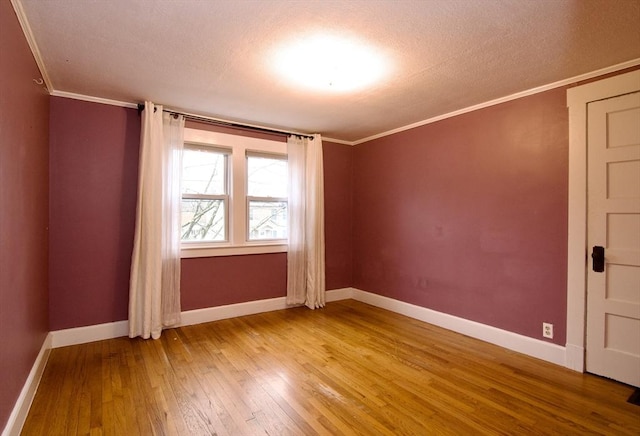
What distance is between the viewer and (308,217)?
14.4 ft

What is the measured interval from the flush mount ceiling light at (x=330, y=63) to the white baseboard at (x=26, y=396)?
2745 mm

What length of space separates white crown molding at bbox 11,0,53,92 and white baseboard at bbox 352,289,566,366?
4.30 m

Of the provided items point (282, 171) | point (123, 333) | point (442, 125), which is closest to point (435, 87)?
point (442, 125)

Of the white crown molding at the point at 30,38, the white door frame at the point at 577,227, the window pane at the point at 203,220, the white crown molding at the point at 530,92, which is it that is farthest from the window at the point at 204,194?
the white door frame at the point at 577,227

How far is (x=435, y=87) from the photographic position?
9.36 ft

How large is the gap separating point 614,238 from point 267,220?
11.7ft

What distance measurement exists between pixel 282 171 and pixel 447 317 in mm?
2826

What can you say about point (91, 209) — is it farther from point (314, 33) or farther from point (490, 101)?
point (490, 101)

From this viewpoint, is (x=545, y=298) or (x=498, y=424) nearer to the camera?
(x=498, y=424)

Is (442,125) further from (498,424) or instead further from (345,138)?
(498,424)

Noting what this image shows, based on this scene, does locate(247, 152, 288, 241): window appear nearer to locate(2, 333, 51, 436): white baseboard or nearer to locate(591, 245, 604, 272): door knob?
locate(2, 333, 51, 436): white baseboard

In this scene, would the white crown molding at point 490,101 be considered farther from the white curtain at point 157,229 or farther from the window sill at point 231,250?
the window sill at point 231,250

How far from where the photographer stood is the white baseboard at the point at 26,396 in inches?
67.4

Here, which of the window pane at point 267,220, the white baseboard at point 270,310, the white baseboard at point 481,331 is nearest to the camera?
the white baseboard at point 270,310
